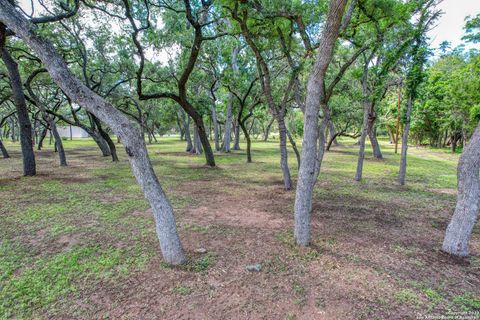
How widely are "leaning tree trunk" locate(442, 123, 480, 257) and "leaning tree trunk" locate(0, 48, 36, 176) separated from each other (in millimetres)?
11072

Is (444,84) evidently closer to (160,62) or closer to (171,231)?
(160,62)

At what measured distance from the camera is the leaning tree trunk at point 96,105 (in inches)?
99.1

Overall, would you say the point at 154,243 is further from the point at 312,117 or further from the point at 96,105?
the point at 312,117

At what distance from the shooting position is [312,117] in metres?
3.16

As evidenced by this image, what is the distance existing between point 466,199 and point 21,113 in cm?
1130

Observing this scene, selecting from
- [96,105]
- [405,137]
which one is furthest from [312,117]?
[405,137]

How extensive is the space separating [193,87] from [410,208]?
13590 millimetres

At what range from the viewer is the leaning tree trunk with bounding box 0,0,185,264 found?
8.26 ft

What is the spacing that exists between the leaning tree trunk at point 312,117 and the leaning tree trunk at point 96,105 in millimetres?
1808

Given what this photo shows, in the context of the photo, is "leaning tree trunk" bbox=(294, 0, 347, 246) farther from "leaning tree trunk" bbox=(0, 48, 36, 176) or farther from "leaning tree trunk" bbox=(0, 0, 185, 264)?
"leaning tree trunk" bbox=(0, 48, 36, 176)

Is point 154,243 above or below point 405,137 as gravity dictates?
below

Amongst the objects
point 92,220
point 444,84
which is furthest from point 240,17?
point 444,84

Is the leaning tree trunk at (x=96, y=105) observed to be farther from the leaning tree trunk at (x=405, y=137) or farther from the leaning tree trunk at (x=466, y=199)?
the leaning tree trunk at (x=405, y=137)

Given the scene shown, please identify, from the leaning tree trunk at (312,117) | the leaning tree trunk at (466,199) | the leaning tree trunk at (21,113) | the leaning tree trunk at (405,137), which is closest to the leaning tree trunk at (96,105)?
the leaning tree trunk at (312,117)
